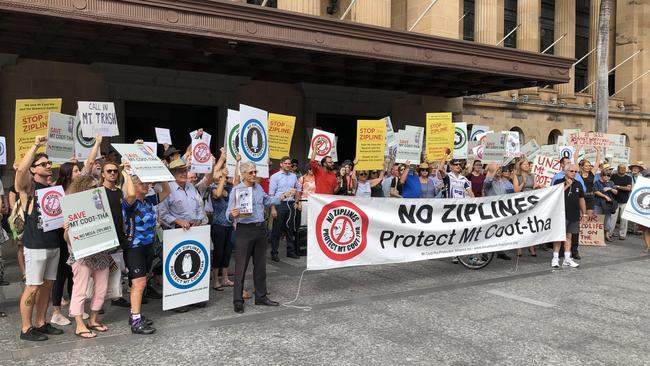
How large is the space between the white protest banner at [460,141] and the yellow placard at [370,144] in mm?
2953

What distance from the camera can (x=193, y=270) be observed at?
6078 millimetres

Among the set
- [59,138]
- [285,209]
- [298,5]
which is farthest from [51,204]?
[298,5]

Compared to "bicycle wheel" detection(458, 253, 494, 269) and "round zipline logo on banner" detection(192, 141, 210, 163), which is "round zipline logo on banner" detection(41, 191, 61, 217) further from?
"bicycle wheel" detection(458, 253, 494, 269)

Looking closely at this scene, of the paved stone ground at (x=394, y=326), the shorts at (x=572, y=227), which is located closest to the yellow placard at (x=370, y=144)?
the paved stone ground at (x=394, y=326)

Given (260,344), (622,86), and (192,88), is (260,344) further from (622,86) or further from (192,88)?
(622,86)

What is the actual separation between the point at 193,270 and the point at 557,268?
6.26m

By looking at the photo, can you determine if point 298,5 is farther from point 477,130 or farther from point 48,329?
point 48,329

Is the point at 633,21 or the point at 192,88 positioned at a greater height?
the point at 633,21

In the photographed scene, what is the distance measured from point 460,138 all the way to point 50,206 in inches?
367

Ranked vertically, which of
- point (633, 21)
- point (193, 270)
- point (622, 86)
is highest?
Answer: point (633, 21)

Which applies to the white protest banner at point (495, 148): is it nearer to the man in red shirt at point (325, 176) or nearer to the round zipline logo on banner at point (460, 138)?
the round zipline logo on banner at point (460, 138)

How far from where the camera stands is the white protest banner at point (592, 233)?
11.7m

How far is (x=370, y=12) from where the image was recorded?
57.3ft

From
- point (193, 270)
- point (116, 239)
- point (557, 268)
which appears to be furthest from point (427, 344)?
point (557, 268)
